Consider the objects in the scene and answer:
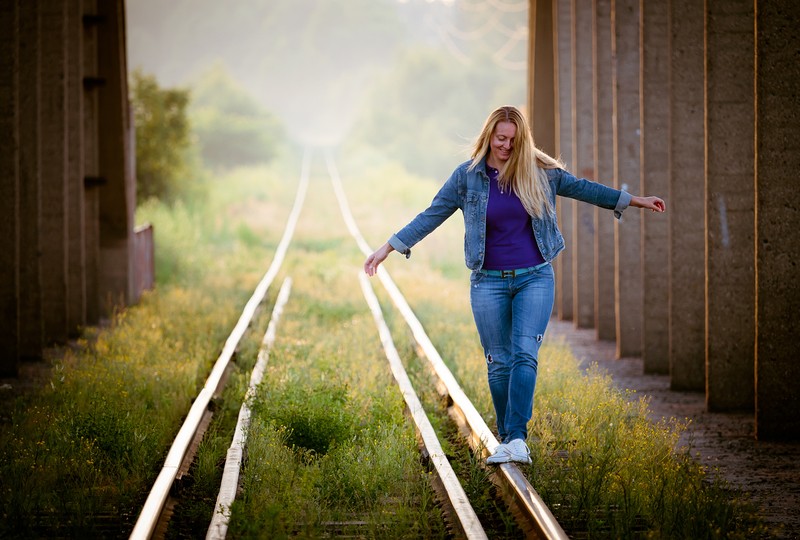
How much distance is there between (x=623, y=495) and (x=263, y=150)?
189 feet

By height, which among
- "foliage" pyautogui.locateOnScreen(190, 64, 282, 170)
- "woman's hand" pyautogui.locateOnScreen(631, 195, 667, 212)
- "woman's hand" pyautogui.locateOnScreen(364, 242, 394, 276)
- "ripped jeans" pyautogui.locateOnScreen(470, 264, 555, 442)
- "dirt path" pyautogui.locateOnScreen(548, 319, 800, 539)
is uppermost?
"foliage" pyautogui.locateOnScreen(190, 64, 282, 170)

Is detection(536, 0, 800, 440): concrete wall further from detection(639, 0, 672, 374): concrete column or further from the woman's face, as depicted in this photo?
the woman's face

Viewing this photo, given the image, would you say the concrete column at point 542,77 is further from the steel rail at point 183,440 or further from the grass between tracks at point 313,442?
the steel rail at point 183,440

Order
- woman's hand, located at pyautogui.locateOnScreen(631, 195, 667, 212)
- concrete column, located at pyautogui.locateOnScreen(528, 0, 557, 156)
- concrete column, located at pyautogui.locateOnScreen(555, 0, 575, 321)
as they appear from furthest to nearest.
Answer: concrete column, located at pyautogui.locateOnScreen(528, 0, 557, 156)
concrete column, located at pyautogui.locateOnScreen(555, 0, 575, 321)
woman's hand, located at pyautogui.locateOnScreen(631, 195, 667, 212)

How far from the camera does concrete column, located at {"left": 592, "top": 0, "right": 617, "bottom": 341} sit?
39.7ft

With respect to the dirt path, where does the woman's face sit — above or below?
above

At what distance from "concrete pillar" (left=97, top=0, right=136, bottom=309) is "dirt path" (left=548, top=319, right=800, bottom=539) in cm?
667

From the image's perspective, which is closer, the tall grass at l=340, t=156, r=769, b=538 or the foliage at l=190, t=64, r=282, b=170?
the tall grass at l=340, t=156, r=769, b=538

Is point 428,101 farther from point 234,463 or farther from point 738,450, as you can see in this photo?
point 234,463

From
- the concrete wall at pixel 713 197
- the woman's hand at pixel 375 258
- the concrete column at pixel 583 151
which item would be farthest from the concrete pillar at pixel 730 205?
the concrete column at pixel 583 151

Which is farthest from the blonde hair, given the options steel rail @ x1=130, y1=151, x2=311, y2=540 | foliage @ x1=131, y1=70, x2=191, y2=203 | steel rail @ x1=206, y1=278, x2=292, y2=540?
foliage @ x1=131, y1=70, x2=191, y2=203

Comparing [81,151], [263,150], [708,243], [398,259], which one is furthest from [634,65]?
[263,150]

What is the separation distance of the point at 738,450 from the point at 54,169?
787cm

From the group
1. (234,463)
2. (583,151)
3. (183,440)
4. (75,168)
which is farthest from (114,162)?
(234,463)
